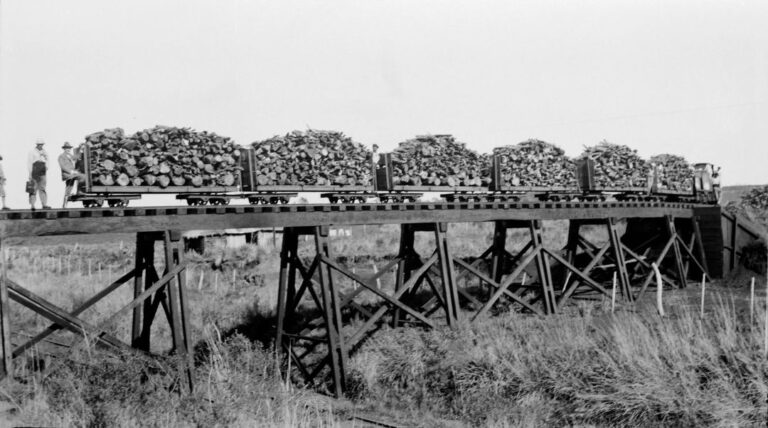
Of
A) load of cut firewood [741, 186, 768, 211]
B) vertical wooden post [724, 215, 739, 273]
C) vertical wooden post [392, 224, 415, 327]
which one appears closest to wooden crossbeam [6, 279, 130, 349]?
vertical wooden post [392, 224, 415, 327]

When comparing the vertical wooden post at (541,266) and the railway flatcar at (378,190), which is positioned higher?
the railway flatcar at (378,190)

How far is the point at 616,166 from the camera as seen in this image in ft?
62.4

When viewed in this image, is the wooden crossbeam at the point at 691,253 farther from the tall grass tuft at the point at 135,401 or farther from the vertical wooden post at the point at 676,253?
the tall grass tuft at the point at 135,401

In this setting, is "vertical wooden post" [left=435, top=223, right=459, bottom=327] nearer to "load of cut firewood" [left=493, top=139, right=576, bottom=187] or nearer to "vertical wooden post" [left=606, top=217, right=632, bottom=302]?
"load of cut firewood" [left=493, top=139, right=576, bottom=187]

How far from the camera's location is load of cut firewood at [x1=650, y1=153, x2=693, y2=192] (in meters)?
21.2

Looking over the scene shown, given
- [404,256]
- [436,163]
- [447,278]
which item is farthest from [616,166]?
[447,278]

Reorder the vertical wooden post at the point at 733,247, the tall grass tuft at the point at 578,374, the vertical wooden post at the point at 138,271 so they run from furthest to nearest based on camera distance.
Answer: the vertical wooden post at the point at 733,247 < the vertical wooden post at the point at 138,271 < the tall grass tuft at the point at 578,374

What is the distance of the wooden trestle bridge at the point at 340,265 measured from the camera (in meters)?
9.45

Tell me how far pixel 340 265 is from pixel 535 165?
5.71 meters

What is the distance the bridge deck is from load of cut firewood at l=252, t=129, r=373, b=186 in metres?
0.74

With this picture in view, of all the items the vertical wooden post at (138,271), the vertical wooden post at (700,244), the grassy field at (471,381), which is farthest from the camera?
the vertical wooden post at (700,244)

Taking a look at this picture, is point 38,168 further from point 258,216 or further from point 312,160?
point 312,160

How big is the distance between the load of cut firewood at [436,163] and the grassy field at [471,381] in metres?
3.08

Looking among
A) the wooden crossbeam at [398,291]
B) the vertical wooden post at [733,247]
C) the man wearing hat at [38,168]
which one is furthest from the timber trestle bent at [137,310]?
the vertical wooden post at [733,247]
